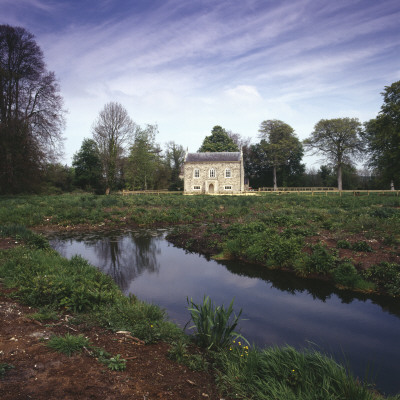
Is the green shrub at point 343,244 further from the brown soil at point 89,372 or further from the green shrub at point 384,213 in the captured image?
the brown soil at point 89,372

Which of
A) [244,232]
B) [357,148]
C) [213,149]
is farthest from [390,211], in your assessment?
[213,149]

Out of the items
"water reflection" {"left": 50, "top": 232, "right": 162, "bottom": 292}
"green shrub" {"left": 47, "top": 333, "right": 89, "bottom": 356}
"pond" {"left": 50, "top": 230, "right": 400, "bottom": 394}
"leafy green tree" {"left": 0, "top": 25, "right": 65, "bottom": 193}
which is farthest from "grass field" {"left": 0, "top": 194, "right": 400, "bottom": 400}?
"leafy green tree" {"left": 0, "top": 25, "right": 65, "bottom": 193}

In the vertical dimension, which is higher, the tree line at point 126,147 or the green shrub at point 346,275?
the tree line at point 126,147

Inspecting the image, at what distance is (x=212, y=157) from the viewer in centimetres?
4688

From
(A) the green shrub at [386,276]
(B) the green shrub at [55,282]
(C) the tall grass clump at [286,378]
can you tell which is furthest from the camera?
(A) the green shrub at [386,276]

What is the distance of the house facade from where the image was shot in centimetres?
4594

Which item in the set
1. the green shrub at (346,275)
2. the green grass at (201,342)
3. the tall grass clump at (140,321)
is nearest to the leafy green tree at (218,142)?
the green shrub at (346,275)

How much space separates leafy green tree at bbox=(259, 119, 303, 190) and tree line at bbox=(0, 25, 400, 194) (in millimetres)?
204

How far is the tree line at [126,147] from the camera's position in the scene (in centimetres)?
2478

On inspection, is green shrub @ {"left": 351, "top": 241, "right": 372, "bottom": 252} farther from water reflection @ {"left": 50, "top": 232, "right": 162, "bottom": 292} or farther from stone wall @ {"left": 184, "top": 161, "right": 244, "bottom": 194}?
stone wall @ {"left": 184, "top": 161, "right": 244, "bottom": 194}

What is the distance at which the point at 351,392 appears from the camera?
293cm

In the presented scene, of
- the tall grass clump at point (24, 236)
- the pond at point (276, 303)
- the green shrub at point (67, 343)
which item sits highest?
the tall grass clump at point (24, 236)

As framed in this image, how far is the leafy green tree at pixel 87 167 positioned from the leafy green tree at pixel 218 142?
22.9m

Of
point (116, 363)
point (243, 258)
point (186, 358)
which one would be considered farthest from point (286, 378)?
point (243, 258)
